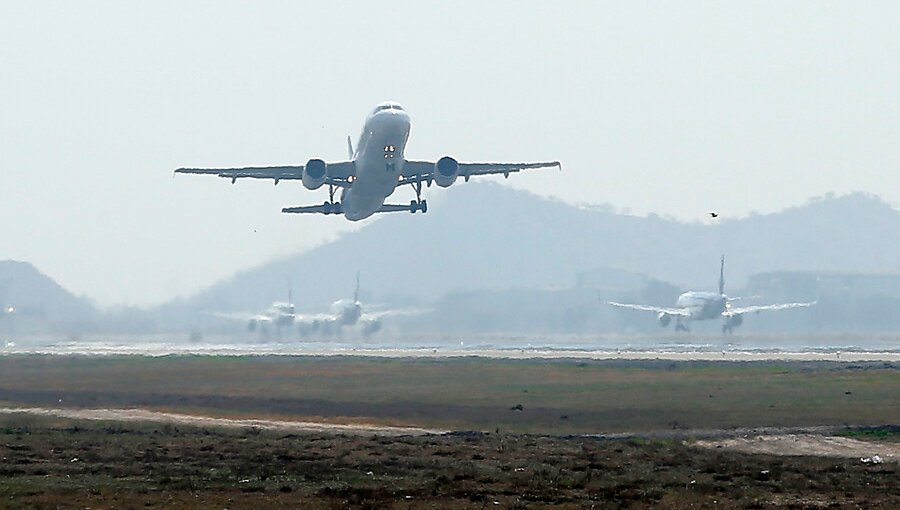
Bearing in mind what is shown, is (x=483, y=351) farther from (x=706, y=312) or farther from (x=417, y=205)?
(x=706, y=312)

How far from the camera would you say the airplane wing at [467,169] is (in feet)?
260

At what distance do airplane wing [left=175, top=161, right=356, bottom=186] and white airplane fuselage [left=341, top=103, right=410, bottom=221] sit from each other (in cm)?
67

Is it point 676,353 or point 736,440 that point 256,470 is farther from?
point 676,353

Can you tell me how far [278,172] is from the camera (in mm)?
81312

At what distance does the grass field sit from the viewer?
6116 centimetres

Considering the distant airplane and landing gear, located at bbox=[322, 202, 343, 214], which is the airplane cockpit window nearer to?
landing gear, located at bbox=[322, 202, 343, 214]

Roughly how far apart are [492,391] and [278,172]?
17507 mm

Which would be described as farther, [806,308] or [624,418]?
[806,308]

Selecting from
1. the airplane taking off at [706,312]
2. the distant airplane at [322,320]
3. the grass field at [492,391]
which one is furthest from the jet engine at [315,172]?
the airplane taking off at [706,312]

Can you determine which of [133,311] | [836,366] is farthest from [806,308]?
[836,366]

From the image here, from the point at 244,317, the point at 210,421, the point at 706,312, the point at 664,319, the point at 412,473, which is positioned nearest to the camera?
the point at 412,473

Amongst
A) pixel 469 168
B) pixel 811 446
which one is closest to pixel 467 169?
pixel 469 168

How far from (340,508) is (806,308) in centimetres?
15176

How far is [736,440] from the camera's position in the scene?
51.6 metres
